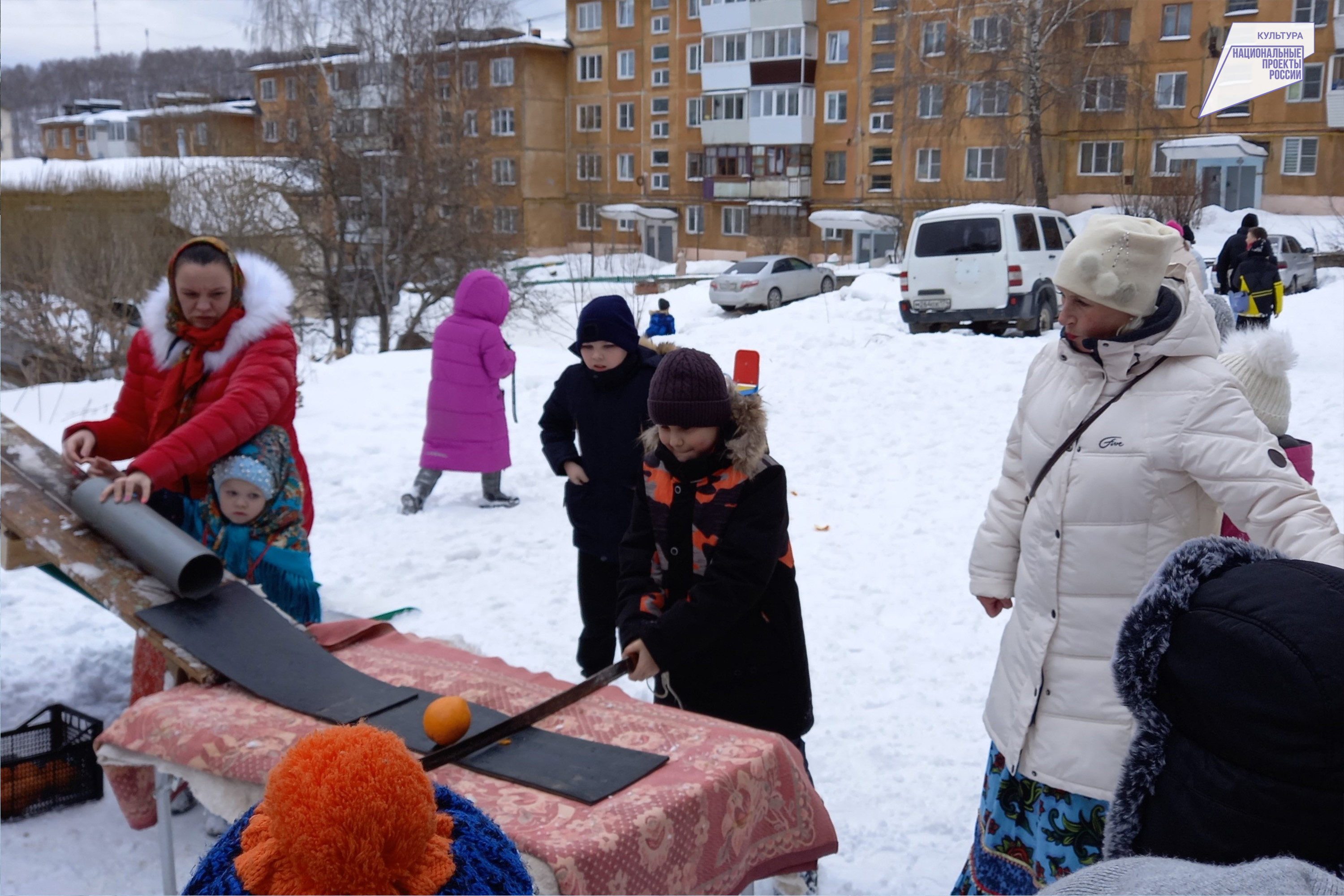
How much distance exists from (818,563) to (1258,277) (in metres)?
8.55

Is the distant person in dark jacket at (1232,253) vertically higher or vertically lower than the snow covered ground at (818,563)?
higher

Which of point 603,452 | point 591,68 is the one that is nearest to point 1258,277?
point 603,452

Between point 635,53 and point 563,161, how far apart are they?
5.54 metres

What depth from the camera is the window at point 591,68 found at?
44531 mm

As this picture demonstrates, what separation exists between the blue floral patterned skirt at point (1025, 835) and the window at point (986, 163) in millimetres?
34152

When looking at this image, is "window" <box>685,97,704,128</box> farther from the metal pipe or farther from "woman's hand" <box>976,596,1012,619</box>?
"woman's hand" <box>976,596,1012,619</box>

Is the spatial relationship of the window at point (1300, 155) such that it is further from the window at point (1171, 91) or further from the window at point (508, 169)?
the window at point (508, 169)

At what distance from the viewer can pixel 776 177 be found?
3966 centimetres

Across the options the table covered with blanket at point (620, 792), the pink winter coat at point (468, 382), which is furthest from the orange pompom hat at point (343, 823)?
the pink winter coat at point (468, 382)

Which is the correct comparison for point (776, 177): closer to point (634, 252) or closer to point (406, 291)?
point (634, 252)

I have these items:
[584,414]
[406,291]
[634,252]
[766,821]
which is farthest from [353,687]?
[634,252]

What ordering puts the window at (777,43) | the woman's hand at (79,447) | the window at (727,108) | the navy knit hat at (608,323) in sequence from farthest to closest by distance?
the window at (727,108)
the window at (777,43)
the navy knit hat at (608,323)
the woman's hand at (79,447)

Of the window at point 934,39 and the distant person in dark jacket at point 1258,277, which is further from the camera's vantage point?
the window at point 934,39

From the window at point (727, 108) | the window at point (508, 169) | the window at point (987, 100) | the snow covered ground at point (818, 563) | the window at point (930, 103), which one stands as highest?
the window at point (727, 108)
